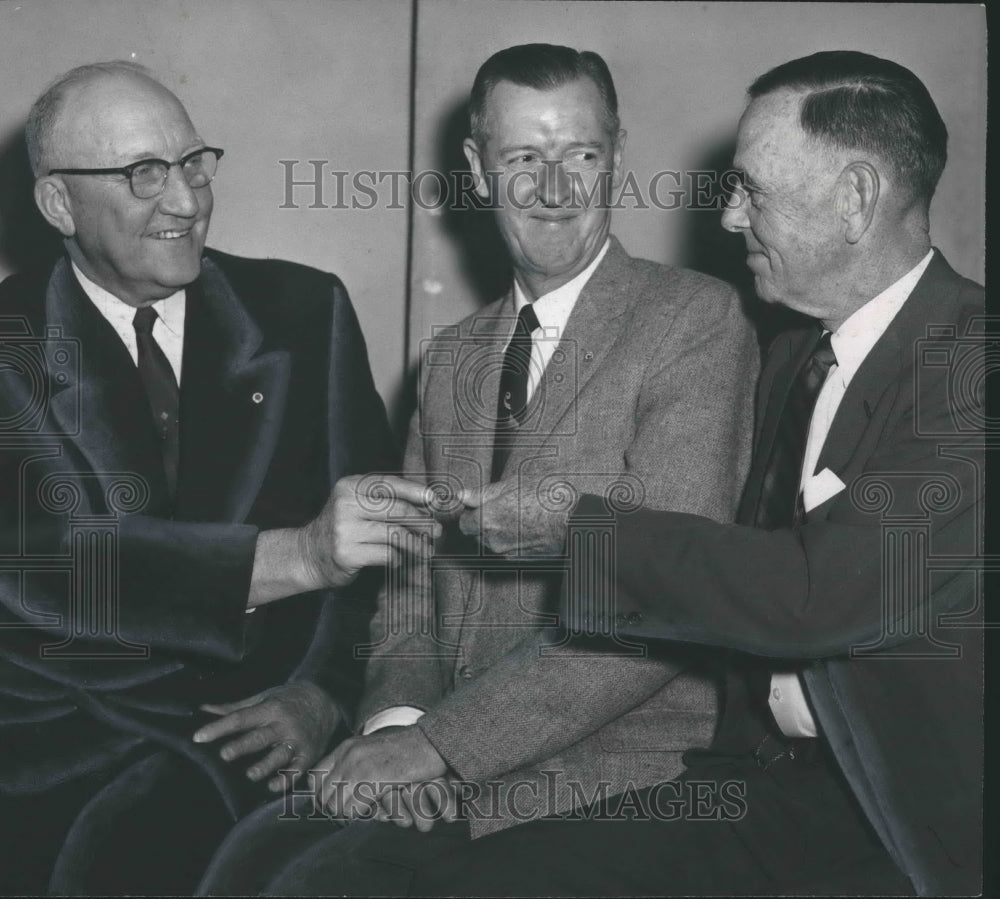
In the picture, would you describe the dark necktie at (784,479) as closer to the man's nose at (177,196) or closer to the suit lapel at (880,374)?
the suit lapel at (880,374)

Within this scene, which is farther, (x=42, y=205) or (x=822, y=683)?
(x=42, y=205)

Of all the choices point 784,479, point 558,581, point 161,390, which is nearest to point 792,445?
point 784,479

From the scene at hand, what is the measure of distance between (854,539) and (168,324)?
1.21 metres

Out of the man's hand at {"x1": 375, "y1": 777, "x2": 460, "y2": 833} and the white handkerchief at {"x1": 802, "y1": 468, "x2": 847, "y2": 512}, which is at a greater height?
the white handkerchief at {"x1": 802, "y1": 468, "x2": 847, "y2": 512}

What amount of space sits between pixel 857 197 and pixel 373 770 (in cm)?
112

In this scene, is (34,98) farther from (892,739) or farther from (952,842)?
(952,842)

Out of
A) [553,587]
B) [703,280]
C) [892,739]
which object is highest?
[703,280]

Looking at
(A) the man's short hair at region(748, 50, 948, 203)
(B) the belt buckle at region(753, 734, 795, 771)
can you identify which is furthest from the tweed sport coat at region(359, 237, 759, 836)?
(A) the man's short hair at region(748, 50, 948, 203)

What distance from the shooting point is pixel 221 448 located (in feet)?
6.96

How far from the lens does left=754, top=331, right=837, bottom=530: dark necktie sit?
183 centimetres

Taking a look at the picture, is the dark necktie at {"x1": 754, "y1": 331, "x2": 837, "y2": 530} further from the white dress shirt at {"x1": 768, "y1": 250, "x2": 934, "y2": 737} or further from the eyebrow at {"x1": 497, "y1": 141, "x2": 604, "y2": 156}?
the eyebrow at {"x1": 497, "y1": 141, "x2": 604, "y2": 156}

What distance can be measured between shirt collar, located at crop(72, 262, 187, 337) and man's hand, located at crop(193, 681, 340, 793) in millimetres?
643

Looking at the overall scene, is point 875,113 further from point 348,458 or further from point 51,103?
point 51,103

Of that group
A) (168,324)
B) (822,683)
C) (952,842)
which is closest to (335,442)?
(168,324)
